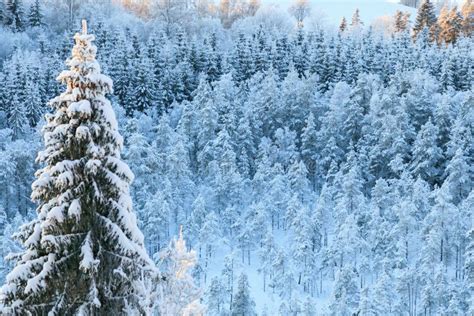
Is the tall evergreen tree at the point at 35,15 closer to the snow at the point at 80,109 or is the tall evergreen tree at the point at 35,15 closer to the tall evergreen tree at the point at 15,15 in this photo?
the tall evergreen tree at the point at 15,15

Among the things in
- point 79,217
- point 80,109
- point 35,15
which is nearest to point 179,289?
point 79,217

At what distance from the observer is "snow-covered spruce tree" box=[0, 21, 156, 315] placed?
8.76m

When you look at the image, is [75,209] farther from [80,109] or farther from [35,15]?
[35,15]

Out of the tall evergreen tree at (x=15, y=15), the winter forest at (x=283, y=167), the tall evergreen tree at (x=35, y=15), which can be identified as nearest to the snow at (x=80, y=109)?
the winter forest at (x=283, y=167)

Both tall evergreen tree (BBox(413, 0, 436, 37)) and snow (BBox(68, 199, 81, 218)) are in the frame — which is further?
tall evergreen tree (BBox(413, 0, 436, 37))

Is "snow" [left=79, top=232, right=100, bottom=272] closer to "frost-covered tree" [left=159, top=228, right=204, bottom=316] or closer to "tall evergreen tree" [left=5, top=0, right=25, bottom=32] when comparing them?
"frost-covered tree" [left=159, top=228, right=204, bottom=316]

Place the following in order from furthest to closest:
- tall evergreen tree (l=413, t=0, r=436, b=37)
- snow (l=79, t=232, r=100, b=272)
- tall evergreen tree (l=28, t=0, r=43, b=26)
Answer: tall evergreen tree (l=413, t=0, r=436, b=37) < tall evergreen tree (l=28, t=0, r=43, b=26) < snow (l=79, t=232, r=100, b=272)

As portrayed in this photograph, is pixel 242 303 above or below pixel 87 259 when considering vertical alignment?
below

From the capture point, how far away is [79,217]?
880 cm

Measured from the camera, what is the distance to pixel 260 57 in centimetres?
8162

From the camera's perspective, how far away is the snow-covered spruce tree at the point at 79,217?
8758 millimetres

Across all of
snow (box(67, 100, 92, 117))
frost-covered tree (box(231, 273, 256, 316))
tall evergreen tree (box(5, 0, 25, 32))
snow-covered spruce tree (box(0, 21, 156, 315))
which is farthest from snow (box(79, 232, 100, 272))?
tall evergreen tree (box(5, 0, 25, 32))

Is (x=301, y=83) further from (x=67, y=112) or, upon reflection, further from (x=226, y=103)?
(x=67, y=112)

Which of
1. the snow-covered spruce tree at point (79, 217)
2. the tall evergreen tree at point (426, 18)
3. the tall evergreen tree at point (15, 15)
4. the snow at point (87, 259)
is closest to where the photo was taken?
the snow at point (87, 259)
